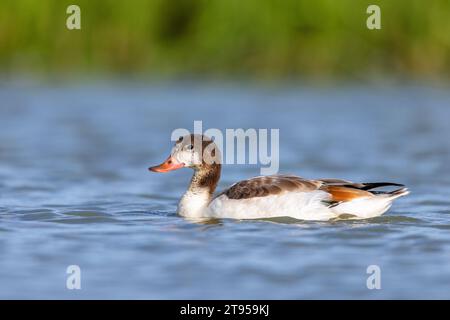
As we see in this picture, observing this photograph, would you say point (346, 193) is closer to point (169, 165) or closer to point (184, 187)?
point (169, 165)

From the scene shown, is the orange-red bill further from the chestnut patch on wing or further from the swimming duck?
the chestnut patch on wing

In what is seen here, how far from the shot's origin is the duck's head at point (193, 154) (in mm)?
10750

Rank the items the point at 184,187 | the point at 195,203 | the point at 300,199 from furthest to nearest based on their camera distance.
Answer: the point at 184,187 < the point at 195,203 < the point at 300,199

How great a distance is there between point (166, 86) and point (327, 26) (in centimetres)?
356

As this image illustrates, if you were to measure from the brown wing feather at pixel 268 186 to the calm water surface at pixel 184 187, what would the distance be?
0.91ft

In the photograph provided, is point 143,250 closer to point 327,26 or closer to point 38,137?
point 38,137

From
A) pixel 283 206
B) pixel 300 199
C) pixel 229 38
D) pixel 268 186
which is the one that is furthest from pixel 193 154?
pixel 229 38

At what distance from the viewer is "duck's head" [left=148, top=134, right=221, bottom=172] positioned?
10750 mm

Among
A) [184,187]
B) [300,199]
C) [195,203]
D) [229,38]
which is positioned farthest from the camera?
[229,38]

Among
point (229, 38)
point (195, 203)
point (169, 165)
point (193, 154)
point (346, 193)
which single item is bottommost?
point (195, 203)

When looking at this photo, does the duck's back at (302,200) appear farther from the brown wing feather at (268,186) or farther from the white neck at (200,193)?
the white neck at (200,193)

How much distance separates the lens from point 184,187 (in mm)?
13930

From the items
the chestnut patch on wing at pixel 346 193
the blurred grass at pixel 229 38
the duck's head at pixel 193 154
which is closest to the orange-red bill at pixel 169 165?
the duck's head at pixel 193 154

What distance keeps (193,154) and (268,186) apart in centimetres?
92
